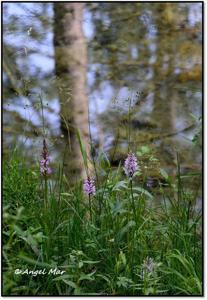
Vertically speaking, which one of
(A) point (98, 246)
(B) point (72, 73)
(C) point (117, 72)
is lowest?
(A) point (98, 246)

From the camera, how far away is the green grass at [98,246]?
181cm

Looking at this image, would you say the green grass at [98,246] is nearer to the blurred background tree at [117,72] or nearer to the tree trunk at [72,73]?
the tree trunk at [72,73]

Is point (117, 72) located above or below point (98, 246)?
above

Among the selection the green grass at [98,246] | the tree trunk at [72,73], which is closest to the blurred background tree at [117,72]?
the tree trunk at [72,73]

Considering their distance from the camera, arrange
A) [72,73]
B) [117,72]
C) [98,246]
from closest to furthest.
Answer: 1. [98,246]
2. [72,73]
3. [117,72]

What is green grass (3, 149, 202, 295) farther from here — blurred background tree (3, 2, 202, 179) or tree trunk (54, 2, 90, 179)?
blurred background tree (3, 2, 202, 179)

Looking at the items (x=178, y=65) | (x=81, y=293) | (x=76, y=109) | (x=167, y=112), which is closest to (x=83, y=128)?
(x=76, y=109)

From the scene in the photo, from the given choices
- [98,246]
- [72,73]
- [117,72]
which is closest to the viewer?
[98,246]

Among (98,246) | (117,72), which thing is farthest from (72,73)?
(98,246)

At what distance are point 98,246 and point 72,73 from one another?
6.78ft

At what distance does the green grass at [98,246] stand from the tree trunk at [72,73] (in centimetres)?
86

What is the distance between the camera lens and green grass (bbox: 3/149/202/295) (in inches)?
71.4

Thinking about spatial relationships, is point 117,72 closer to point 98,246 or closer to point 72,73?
point 72,73

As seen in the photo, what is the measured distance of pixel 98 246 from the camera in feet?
6.39
